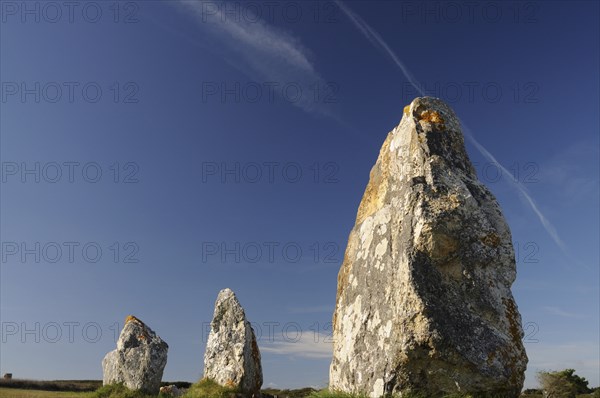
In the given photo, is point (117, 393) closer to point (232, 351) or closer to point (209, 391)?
point (209, 391)

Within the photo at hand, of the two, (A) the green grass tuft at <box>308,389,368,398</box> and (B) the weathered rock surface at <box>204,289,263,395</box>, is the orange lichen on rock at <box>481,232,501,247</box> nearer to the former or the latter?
(A) the green grass tuft at <box>308,389,368,398</box>

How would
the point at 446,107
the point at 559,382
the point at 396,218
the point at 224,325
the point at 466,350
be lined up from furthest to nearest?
1. the point at 559,382
2. the point at 224,325
3. the point at 446,107
4. the point at 396,218
5. the point at 466,350

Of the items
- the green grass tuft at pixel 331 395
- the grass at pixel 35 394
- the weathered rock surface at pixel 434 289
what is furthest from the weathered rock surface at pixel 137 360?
the weathered rock surface at pixel 434 289

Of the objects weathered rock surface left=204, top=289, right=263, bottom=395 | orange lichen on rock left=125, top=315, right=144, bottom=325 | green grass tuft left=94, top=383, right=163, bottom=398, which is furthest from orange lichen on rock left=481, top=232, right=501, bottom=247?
orange lichen on rock left=125, top=315, right=144, bottom=325

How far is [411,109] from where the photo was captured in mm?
10062

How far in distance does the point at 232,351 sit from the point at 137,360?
5.49 m

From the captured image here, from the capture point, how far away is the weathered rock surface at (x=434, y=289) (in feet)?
25.4

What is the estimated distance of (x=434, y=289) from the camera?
802 cm

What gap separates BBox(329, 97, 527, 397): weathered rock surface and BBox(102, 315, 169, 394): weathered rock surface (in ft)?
49.5

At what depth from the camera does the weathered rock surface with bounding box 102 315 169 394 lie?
73.0ft

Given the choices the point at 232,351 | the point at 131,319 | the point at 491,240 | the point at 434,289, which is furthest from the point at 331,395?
the point at 131,319

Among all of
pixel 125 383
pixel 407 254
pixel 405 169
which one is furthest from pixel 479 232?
pixel 125 383

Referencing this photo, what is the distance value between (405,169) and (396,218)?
110cm

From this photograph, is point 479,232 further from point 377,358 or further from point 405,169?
point 377,358
